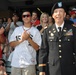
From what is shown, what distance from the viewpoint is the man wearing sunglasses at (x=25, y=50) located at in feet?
17.0

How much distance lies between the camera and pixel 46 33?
4242 mm

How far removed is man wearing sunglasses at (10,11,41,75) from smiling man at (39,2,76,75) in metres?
1.04

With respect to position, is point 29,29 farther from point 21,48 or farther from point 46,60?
point 46,60

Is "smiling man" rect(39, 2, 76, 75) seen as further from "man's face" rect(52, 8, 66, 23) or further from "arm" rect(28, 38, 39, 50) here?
"arm" rect(28, 38, 39, 50)

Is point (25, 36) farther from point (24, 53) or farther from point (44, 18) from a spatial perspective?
point (44, 18)

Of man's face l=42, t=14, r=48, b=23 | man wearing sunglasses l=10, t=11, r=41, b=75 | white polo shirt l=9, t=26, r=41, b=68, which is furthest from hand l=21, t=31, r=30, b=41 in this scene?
man's face l=42, t=14, r=48, b=23

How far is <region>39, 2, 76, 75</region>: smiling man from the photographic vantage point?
4062 mm

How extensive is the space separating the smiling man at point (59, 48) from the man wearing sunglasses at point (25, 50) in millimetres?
1038

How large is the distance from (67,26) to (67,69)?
25.6 inches

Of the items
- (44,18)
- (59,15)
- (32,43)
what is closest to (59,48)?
(59,15)

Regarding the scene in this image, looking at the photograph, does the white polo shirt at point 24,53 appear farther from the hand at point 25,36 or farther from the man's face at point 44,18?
the man's face at point 44,18

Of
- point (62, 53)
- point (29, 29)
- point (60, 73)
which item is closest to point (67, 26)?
point (62, 53)

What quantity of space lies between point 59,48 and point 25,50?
1.28 meters

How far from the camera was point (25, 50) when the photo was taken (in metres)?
5.22
